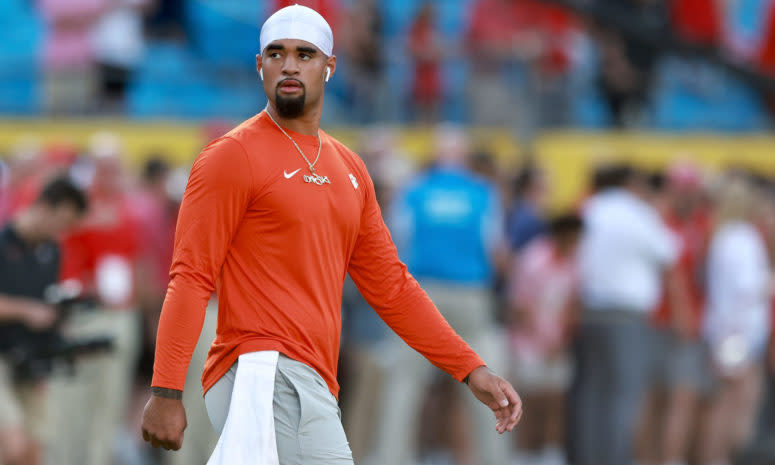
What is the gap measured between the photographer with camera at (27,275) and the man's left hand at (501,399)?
12.7 feet

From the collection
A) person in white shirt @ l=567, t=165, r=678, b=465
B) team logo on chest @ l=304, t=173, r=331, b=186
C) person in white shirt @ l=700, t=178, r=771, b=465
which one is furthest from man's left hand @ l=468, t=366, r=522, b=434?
person in white shirt @ l=700, t=178, r=771, b=465

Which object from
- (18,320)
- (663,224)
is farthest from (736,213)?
(18,320)

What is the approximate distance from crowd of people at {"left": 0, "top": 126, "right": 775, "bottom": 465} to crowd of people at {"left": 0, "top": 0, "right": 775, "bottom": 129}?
1.69m

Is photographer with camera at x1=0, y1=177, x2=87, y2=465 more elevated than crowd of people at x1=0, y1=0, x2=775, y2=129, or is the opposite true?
crowd of people at x1=0, y1=0, x2=775, y2=129

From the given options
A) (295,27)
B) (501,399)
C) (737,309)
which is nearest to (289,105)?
(295,27)

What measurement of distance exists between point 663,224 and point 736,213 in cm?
67

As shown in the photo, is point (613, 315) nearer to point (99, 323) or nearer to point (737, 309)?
point (737, 309)

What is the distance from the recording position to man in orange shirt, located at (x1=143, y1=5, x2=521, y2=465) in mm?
4203

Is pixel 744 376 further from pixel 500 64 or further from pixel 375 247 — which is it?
pixel 375 247

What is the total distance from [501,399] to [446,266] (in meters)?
5.10

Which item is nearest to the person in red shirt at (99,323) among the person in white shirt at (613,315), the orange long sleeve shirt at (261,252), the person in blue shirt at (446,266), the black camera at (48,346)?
the black camera at (48,346)

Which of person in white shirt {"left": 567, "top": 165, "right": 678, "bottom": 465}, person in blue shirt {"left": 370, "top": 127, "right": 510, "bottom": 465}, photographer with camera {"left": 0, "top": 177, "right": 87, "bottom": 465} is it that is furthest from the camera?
person in blue shirt {"left": 370, "top": 127, "right": 510, "bottom": 465}

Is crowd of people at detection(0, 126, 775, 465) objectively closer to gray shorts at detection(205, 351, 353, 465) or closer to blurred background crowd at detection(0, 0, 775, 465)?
blurred background crowd at detection(0, 0, 775, 465)

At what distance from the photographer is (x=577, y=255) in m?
9.84
